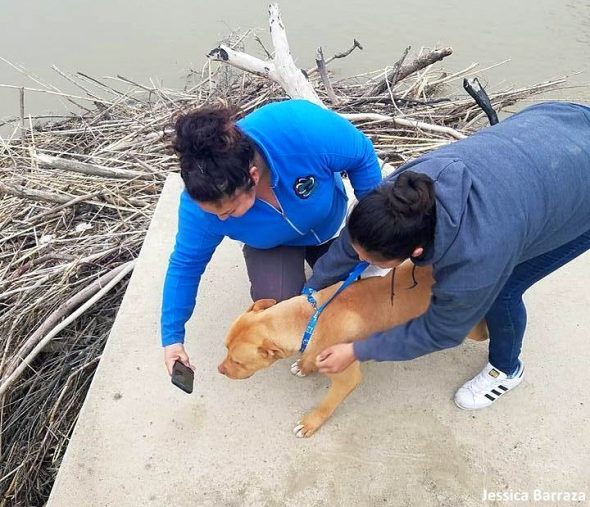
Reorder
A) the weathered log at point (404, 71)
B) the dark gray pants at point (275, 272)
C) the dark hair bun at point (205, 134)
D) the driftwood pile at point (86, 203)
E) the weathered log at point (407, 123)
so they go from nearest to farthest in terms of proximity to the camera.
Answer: the dark hair bun at point (205, 134)
the dark gray pants at point (275, 272)
the driftwood pile at point (86, 203)
the weathered log at point (407, 123)
the weathered log at point (404, 71)

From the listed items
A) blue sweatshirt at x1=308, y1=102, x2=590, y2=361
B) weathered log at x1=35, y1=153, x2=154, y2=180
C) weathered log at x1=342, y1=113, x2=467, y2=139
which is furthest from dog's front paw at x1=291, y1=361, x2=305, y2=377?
weathered log at x1=342, y1=113, x2=467, y2=139

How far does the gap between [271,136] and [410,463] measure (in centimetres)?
144

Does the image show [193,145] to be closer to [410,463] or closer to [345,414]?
[345,414]

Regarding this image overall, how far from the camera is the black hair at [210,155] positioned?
187 centimetres

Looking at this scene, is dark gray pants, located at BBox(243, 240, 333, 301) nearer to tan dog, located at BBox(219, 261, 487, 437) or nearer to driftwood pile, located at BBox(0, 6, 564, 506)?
tan dog, located at BBox(219, 261, 487, 437)

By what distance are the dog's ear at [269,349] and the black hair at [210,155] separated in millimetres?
662

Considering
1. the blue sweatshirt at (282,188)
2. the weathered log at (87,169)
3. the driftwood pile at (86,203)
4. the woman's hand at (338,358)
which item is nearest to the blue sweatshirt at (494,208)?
the woman's hand at (338,358)

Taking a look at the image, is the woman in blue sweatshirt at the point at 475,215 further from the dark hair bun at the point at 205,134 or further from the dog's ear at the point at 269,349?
the dark hair bun at the point at 205,134

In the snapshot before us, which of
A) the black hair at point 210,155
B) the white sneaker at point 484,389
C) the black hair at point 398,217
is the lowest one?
the white sneaker at point 484,389

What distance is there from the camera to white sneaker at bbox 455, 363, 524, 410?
2434 millimetres

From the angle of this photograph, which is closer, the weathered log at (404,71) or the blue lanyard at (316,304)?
the blue lanyard at (316,304)

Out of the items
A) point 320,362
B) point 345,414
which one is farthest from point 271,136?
point 345,414

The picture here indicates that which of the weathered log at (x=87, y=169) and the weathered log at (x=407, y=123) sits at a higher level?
the weathered log at (x=87, y=169)

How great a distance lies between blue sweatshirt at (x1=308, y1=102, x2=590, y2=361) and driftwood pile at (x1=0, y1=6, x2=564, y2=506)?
1.56 meters
